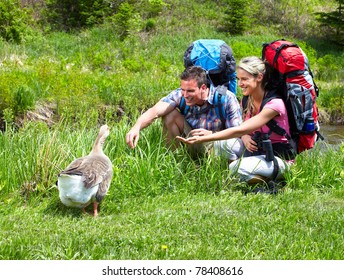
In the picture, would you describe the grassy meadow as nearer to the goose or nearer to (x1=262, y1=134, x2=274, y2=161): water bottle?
the goose

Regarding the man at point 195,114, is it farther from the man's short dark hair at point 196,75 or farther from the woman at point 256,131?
the woman at point 256,131

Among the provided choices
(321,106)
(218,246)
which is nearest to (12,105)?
(218,246)

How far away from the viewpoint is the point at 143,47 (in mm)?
20172

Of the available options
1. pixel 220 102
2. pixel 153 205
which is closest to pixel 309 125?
pixel 220 102


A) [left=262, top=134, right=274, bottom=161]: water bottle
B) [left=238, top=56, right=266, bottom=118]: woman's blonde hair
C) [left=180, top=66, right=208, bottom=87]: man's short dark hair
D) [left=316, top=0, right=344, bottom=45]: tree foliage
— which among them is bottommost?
[left=316, top=0, right=344, bottom=45]: tree foliage

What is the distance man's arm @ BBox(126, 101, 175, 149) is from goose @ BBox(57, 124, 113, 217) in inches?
27.5

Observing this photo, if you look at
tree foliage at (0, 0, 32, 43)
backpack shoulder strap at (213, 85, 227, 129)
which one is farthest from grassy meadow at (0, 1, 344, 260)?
tree foliage at (0, 0, 32, 43)

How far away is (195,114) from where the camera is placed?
6.85 metres

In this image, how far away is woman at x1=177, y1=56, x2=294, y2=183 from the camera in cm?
618

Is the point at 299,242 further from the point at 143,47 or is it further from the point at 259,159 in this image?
the point at 143,47

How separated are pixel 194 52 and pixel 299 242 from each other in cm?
317

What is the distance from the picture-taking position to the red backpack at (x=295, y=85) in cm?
621

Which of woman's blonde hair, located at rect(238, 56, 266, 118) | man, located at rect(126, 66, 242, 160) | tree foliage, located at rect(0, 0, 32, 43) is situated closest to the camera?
woman's blonde hair, located at rect(238, 56, 266, 118)

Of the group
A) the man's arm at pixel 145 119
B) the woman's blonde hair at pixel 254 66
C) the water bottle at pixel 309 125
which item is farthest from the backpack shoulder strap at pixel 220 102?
the water bottle at pixel 309 125
